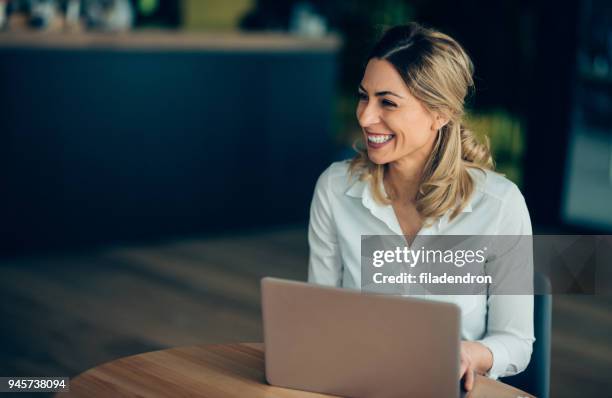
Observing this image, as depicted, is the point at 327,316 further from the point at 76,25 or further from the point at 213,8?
the point at 213,8

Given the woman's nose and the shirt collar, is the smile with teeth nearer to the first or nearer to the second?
the woman's nose

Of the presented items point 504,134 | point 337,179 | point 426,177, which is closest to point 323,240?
point 337,179

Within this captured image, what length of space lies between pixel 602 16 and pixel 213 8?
8.68 feet

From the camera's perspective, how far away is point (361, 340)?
1362 millimetres

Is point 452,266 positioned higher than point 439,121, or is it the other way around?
point 439,121

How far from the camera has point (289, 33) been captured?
236 inches

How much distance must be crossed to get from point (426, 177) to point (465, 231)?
0.48ft

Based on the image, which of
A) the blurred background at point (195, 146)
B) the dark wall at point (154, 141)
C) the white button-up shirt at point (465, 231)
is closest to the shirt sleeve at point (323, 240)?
the white button-up shirt at point (465, 231)

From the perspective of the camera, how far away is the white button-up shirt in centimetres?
176

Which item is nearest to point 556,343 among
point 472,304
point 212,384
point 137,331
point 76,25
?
point 137,331

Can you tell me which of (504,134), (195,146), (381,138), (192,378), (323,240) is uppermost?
(381,138)

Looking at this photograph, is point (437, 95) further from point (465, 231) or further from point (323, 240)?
point (323, 240)

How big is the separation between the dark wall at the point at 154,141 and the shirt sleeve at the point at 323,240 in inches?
138

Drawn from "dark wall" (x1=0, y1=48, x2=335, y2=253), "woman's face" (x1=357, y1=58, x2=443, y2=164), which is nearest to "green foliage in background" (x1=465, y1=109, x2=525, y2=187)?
"dark wall" (x1=0, y1=48, x2=335, y2=253)
